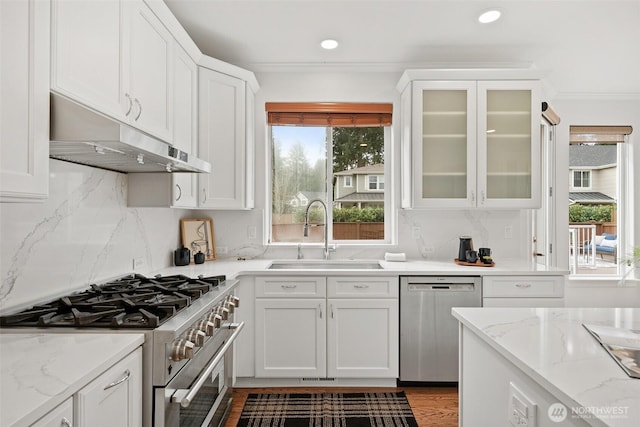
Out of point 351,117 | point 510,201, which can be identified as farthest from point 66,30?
point 510,201

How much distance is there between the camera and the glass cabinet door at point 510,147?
2.84 meters

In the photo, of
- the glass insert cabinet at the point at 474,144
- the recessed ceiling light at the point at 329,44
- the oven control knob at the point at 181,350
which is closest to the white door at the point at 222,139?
the recessed ceiling light at the point at 329,44

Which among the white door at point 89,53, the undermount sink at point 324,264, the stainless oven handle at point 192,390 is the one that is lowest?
the stainless oven handle at point 192,390

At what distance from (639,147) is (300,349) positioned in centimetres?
398

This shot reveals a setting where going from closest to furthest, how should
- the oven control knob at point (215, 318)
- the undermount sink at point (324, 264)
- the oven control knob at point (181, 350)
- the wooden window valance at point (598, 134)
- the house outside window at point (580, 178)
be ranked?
the oven control knob at point (181, 350), the oven control knob at point (215, 318), the undermount sink at point (324, 264), the wooden window valance at point (598, 134), the house outside window at point (580, 178)

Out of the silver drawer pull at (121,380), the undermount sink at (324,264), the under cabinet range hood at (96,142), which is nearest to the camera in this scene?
the silver drawer pull at (121,380)

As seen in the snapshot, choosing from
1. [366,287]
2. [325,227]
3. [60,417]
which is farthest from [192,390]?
[325,227]

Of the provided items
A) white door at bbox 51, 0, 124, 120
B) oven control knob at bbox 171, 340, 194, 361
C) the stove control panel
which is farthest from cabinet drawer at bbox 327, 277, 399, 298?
white door at bbox 51, 0, 124, 120

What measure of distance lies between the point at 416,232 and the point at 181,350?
2.34 meters

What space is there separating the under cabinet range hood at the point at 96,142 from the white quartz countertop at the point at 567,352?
1415 millimetres

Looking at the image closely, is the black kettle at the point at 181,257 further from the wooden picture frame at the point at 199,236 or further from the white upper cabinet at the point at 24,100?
the white upper cabinet at the point at 24,100

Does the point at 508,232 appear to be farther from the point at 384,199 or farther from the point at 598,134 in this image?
the point at 598,134

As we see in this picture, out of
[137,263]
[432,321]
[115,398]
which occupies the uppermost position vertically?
[137,263]

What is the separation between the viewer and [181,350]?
1.31 metres
